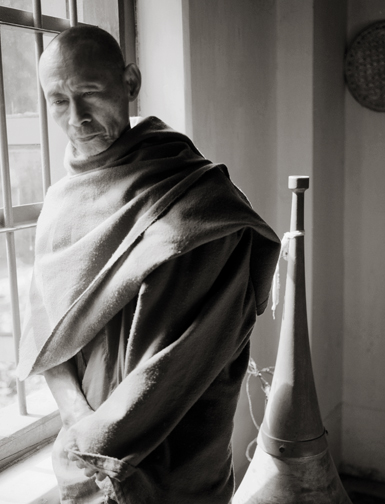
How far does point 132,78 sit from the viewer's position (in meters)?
0.87

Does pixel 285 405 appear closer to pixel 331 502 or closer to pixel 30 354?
pixel 331 502

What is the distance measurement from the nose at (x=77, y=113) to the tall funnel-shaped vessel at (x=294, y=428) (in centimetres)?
85

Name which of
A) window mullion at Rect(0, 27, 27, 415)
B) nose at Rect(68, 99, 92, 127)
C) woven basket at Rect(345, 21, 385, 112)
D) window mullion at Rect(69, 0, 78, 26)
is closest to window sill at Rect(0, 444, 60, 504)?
window mullion at Rect(0, 27, 27, 415)

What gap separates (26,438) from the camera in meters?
1.46

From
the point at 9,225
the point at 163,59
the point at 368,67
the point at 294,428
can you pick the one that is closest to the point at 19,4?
the point at 163,59

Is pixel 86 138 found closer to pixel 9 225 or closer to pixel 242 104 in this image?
pixel 9 225

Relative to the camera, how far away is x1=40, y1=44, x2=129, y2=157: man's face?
31.6 inches

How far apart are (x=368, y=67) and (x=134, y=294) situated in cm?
181

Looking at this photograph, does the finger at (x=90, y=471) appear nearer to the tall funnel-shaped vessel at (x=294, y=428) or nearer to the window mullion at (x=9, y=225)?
the window mullion at (x=9, y=225)

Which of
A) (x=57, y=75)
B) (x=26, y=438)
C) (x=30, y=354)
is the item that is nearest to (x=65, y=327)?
(x=30, y=354)

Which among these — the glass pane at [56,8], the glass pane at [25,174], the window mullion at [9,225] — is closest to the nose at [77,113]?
the window mullion at [9,225]

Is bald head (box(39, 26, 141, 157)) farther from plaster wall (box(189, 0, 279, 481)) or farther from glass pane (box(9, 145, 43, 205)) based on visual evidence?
plaster wall (box(189, 0, 279, 481))

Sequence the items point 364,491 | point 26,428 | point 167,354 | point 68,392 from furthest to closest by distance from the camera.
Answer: point 364,491 < point 26,428 < point 68,392 < point 167,354

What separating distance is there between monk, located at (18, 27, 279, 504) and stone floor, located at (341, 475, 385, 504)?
1706 millimetres
